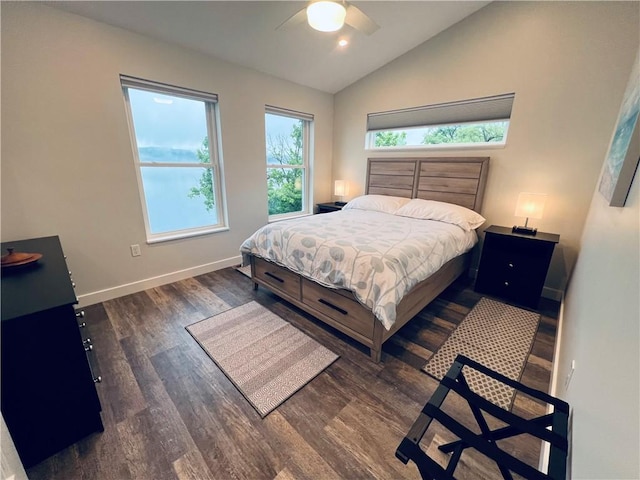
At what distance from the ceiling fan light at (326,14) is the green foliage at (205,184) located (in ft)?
6.15

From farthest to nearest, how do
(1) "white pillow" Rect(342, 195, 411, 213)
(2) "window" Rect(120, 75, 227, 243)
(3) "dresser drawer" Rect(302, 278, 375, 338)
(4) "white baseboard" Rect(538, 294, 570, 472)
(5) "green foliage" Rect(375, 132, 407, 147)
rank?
(5) "green foliage" Rect(375, 132, 407, 147) < (1) "white pillow" Rect(342, 195, 411, 213) < (2) "window" Rect(120, 75, 227, 243) < (3) "dresser drawer" Rect(302, 278, 375, 338) < (4) "white baseboard" Rect(538, 294, 570, 472)

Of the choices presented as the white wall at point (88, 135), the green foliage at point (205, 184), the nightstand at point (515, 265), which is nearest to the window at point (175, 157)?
the green foliage at point (205, 184)

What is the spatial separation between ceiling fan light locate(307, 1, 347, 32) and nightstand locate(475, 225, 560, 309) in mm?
2365

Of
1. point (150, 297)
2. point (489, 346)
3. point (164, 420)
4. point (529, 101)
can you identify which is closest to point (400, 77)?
point (529, 101)

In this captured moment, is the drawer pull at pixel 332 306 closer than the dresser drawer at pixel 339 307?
No

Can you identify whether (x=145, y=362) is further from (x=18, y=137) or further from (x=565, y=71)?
(x=565, y=71)

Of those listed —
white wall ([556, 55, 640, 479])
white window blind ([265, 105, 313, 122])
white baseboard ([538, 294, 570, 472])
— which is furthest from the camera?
white window blind ([265, 105, 313, 122])

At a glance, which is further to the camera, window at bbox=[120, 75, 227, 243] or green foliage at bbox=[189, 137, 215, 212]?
green foliage at bbox=[189, 137, 215, 212]

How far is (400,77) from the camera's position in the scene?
138 inches

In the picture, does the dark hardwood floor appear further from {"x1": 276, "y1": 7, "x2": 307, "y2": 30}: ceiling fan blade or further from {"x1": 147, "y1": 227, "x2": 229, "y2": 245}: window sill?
{"x1": 276, "y1": 7, "x2": 307, "y2": 30}: ceiling fan blade

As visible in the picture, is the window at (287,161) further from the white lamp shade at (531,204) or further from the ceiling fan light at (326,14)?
the white lamp shade at (531,204)

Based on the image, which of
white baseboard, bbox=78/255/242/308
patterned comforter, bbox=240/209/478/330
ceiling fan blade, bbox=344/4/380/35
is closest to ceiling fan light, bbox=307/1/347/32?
ceiling fan blade, bbox=344/4/380/35

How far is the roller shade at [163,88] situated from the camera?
96.7 inches

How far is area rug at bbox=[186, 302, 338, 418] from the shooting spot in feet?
5.44
